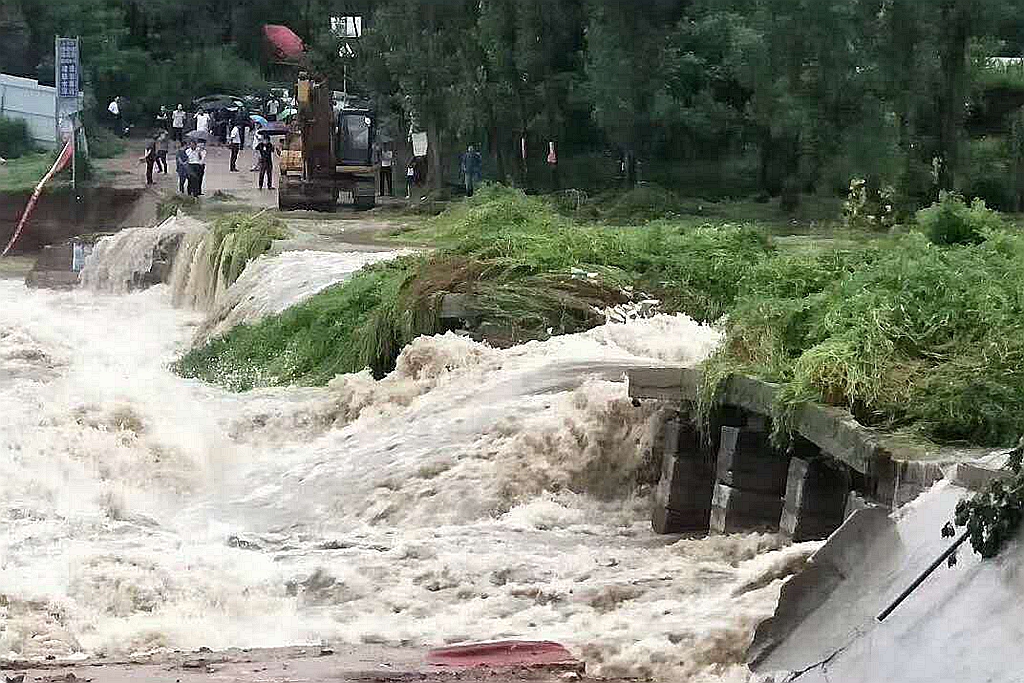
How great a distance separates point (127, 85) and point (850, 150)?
28891 millimetres

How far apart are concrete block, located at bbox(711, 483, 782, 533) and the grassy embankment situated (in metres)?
0.72

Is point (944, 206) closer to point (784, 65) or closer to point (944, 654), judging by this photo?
point (944, 654)

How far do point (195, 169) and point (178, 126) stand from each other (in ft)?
35.6

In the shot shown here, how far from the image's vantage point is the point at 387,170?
41.4m

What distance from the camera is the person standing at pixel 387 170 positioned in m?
40.7

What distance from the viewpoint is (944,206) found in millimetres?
17234

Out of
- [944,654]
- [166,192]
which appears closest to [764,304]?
[944,654]

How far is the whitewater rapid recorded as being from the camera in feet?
33.1

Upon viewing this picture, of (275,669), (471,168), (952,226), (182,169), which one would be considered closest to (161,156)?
(182,169)

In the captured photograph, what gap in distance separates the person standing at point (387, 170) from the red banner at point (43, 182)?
690 centimetres

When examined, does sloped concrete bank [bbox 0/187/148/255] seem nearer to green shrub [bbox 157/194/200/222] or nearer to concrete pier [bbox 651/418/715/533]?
green shrub [bbox 157/194/200/222]

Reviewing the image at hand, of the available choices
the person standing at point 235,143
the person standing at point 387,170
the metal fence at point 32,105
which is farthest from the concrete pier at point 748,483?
the metal fence at point 32,105

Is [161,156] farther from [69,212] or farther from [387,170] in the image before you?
[387,170]

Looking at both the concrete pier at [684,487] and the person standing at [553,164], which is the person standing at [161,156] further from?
the concrete pier at [684,487]
